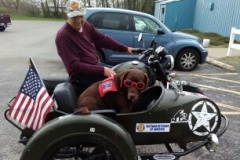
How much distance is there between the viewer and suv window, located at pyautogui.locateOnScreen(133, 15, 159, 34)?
8.21 m

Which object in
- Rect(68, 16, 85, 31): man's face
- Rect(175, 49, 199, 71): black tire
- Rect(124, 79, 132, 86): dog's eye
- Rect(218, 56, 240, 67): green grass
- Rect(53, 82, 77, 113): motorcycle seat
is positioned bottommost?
Rect(218, 56, 240, 67): green grass

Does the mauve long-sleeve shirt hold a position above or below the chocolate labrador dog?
above

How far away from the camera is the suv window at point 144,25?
8.21 metres

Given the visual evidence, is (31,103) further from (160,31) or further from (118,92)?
(160,31)

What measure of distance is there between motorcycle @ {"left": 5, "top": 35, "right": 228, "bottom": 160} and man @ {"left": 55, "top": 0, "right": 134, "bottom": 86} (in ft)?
0.79

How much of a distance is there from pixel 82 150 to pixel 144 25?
6074 millimetres

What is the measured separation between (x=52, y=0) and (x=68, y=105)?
51989mm

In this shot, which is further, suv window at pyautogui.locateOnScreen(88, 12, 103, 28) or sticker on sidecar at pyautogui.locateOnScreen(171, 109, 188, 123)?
suv window at pyautogui.locateOnScreen(88, 12, 103, 28)

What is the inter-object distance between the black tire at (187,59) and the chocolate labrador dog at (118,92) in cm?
587

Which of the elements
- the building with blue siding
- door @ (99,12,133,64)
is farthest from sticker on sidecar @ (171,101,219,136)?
the building with blue siding

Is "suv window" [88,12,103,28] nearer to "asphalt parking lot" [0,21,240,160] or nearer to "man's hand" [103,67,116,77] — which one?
"asphalt parking lot" [0,21,240,160]

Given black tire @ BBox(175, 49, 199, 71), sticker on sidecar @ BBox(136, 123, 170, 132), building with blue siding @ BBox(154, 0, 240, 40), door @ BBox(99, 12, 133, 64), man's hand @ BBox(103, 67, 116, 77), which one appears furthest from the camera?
building with blue siding @ BBox(154, 0, 240, 40)

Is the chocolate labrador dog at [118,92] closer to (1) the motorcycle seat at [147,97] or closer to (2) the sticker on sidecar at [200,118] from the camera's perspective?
(1) the motorcycle seat at [147,97]

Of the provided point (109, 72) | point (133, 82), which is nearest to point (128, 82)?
point (133, 82)
